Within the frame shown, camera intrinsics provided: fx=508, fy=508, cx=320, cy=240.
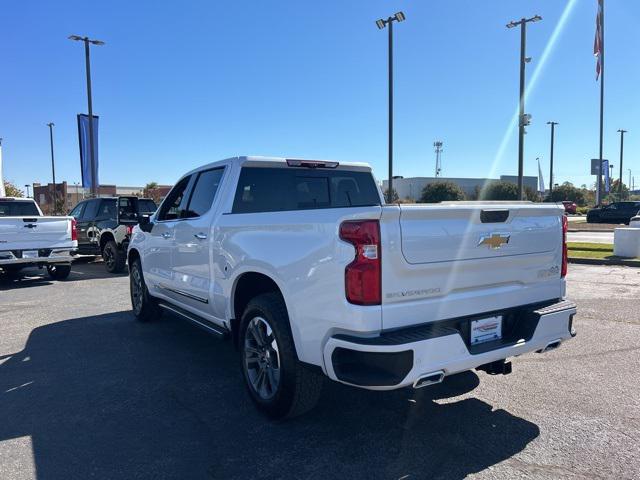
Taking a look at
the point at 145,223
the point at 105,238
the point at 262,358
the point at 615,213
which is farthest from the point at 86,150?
the point at 615,213

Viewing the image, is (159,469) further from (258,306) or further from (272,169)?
(272,169)

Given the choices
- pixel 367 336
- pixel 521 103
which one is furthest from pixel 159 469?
pixel 521 103

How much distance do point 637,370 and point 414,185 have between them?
7323 centimetres

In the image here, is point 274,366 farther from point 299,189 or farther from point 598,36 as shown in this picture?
point 598,36

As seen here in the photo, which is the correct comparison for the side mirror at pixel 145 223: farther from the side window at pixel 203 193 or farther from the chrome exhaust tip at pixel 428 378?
the chrome exhaust tip at pixel 428 378

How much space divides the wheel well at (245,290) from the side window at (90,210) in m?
10.2

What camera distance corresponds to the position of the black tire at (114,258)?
1216 centimetres

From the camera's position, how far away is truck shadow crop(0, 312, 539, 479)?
10.3 ft

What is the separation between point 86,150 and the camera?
2234 cm

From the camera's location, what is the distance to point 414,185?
251 feet

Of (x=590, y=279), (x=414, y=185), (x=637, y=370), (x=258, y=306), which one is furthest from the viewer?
(x=414, y=185)

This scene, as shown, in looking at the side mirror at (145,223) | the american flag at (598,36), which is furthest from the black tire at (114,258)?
the american flag at (598,36)

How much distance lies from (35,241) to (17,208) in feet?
6.30

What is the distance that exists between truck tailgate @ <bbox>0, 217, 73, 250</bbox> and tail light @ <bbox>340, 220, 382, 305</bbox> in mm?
9503
